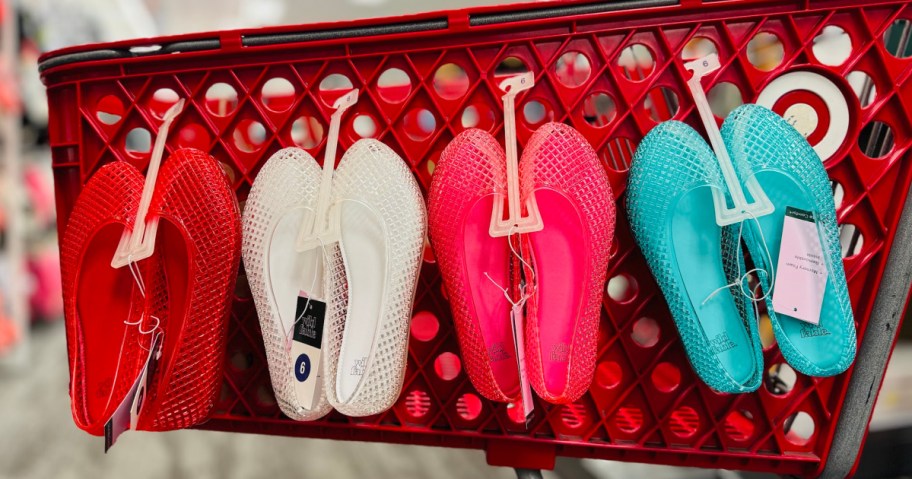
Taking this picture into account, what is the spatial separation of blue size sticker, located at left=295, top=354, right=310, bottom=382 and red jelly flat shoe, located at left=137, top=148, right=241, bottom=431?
0.34 feet

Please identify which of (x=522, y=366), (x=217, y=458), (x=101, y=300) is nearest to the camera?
(x=522, y=366)

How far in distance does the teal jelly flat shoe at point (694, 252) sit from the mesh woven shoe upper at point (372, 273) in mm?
275

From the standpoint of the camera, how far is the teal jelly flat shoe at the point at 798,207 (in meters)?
0.55

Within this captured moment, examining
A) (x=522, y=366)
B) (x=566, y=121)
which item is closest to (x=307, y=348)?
(x=522, y=366)

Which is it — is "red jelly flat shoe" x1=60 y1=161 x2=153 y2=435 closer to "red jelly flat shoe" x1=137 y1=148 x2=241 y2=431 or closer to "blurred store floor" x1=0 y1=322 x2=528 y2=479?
"red jelly flat shoe" x1=137 y1=148 x2=241 y2=431

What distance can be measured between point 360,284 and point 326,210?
10 centimetres

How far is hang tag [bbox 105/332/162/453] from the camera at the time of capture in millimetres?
541

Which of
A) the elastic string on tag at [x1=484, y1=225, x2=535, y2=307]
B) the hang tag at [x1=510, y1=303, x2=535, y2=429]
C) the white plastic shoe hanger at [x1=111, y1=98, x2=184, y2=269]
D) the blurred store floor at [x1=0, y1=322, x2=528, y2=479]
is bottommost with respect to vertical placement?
the blurred store floor at [x1=0, y1=322, x2=528, y2=479]

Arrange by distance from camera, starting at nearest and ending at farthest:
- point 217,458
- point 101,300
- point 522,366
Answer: point 522,366 → point 101,300 → point 217,458

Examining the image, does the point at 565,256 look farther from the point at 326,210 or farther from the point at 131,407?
the point at 131,407

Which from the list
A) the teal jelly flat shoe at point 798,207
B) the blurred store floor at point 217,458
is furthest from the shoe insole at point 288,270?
the blurred store floor at point 217,458

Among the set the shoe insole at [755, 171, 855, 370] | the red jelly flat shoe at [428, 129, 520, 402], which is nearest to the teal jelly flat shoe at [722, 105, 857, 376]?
the shoe insole at [755, 171, 855, 370]

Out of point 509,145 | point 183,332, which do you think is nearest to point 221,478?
point 183,332

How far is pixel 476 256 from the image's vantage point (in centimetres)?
60
